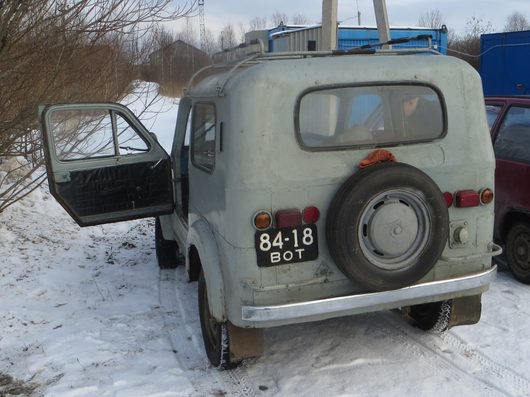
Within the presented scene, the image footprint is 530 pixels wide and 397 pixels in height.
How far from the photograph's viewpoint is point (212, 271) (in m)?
3.46

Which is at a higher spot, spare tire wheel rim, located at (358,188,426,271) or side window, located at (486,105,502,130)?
side window, located at (486,105,502,130)

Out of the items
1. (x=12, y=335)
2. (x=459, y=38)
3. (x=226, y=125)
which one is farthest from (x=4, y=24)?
(x=459, y=38)

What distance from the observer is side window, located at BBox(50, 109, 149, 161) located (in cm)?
504

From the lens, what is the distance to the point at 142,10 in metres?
6.44

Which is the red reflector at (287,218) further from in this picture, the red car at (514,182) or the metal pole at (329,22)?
the metal pole at (329,22)

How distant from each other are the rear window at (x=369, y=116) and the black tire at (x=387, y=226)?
0.28 meters

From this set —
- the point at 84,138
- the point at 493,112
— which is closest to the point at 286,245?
the point at 493,112

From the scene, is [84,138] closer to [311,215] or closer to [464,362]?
[311,215]

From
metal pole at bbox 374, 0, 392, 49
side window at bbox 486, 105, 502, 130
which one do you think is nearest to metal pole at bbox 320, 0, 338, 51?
metal pole at bbox 374, 0, 392, 49

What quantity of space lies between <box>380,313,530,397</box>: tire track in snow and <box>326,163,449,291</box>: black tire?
795mm

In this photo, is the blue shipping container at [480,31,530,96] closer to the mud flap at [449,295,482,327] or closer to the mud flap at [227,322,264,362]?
the mud flap at [449,295,482,327]

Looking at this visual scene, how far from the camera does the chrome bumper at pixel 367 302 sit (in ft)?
10.4

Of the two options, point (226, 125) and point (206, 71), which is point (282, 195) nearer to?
point (226, 125)

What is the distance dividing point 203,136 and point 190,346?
1.58 meters
